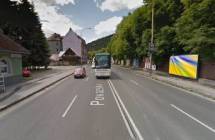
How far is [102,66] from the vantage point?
95.5 feet

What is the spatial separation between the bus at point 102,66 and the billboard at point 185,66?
8.63 meters

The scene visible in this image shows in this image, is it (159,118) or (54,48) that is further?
(54,48)

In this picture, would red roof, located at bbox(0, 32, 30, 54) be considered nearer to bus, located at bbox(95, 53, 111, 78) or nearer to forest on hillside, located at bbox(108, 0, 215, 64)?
bus, located at bbox(95, 53, 111, 78)

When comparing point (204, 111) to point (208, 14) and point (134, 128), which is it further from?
point (208, 14)

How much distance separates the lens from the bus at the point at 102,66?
29016 mm

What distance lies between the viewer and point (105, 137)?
6922 millimetres

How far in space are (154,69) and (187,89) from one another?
872 inches

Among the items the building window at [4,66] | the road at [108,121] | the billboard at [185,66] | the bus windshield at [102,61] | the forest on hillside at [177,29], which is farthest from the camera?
the bus windshield at [102,61]

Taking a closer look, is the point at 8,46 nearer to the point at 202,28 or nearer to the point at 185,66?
the point at 202,28

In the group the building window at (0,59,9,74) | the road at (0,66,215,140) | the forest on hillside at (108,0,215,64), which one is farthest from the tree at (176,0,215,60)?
the building window at (0,59,9,74)

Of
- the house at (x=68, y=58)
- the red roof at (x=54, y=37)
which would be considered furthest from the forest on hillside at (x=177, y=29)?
the red roof at (x=54, y=37)

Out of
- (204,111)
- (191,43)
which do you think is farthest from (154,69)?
(204,111)

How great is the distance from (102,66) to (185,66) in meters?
10.0

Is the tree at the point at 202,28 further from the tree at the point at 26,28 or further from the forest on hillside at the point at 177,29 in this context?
the tree at the point at 26,28
